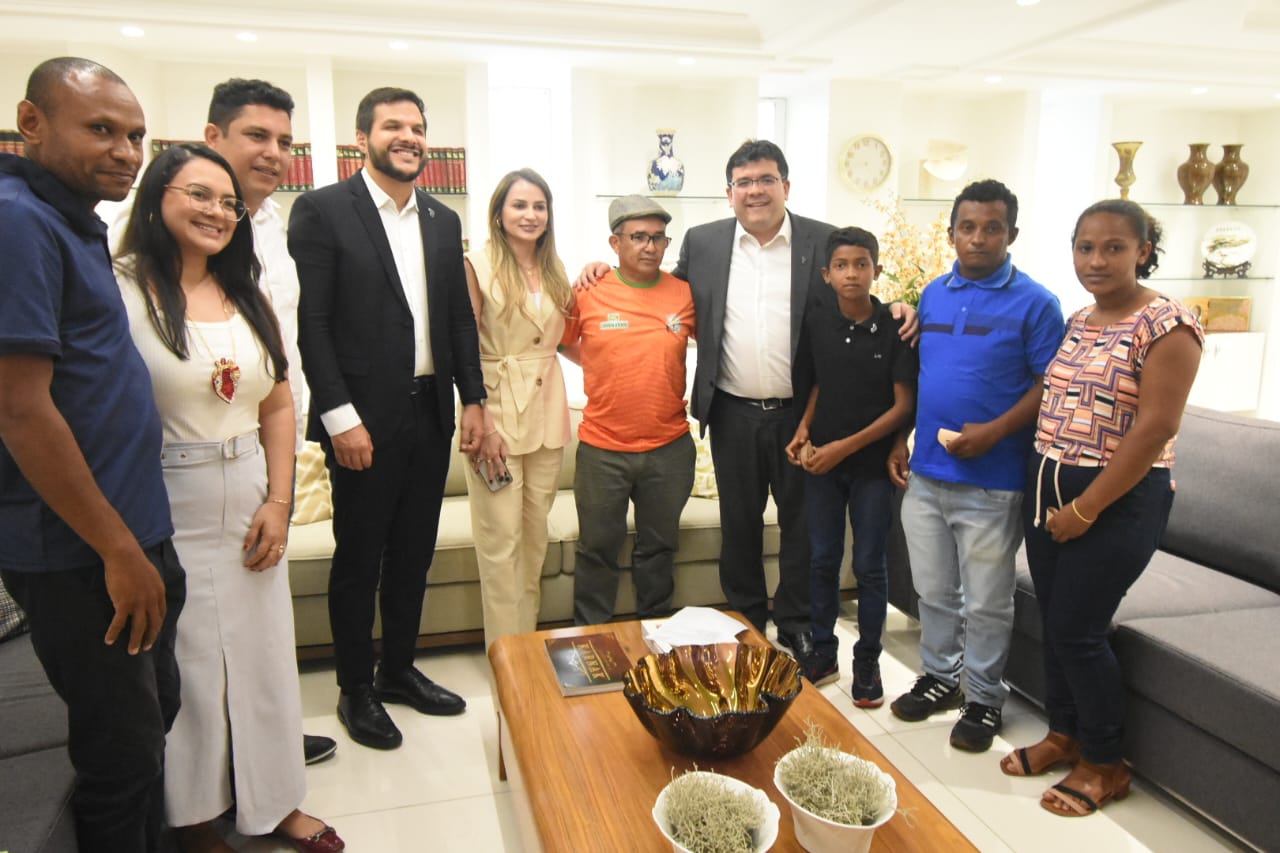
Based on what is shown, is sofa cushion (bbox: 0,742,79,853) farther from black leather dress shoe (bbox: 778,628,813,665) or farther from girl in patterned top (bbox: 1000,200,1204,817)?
girl in patterned top (bbox: 1000,200,1204,817)

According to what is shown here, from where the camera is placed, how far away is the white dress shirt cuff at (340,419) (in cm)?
219

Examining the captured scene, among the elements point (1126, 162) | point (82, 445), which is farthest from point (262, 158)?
point (1126, 162)

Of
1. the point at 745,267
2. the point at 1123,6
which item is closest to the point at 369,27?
the point at 745,267

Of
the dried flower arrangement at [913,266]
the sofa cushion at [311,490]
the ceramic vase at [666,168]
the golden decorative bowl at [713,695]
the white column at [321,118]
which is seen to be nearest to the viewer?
the golden decorative bowl at [713,695]

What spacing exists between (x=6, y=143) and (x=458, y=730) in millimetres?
3429

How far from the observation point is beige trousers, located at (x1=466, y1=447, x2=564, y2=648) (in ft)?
8.57

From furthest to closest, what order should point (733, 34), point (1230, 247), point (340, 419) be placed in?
point (1230, 247) → point (733, 34) → point (340, 419)

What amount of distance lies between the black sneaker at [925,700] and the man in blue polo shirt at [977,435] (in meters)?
0.13

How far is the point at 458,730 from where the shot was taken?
8.29 ft

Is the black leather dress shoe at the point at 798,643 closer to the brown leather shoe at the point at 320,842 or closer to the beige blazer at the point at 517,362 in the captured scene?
the beige blazer at the point at 517,362

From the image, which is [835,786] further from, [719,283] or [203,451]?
[719,283]

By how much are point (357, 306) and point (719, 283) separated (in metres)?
1.07

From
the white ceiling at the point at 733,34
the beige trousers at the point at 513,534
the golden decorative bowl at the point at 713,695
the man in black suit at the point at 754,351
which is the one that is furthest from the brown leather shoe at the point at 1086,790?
the white ceiling at the point at 733,34

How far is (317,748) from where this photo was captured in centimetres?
233
